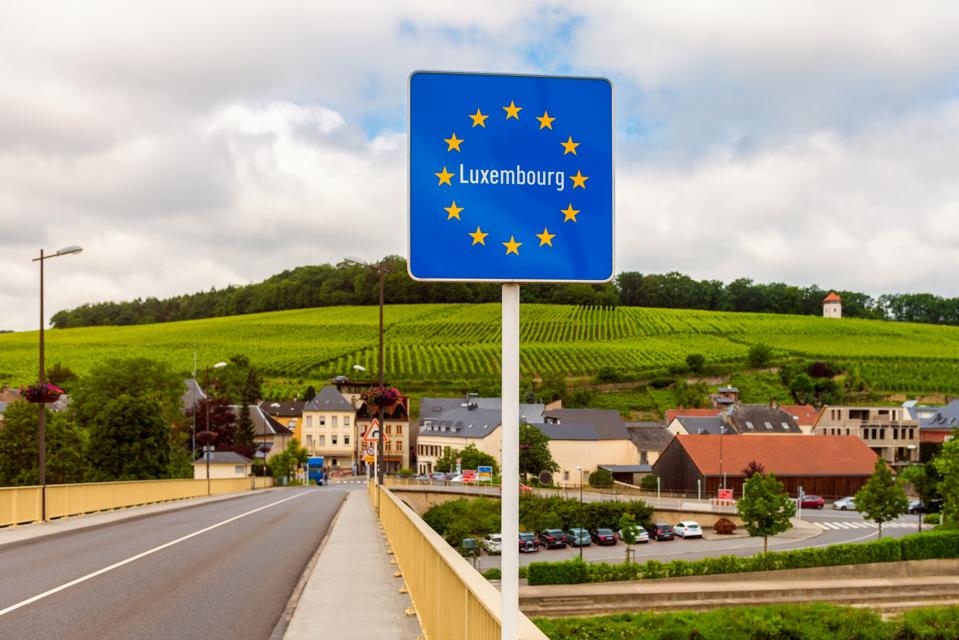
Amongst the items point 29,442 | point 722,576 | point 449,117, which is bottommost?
point 722,576

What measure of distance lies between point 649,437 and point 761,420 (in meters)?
13.0

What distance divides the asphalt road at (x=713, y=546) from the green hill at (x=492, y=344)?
230 feet

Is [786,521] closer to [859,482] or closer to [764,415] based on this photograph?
[859,482]

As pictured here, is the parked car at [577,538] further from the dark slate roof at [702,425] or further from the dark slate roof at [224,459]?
the dark slate roof at [224,459]

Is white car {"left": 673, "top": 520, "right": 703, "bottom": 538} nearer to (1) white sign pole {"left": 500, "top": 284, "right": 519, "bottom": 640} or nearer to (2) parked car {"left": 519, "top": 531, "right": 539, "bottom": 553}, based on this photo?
(2) parked car {"left": 519, "top": 531, "right": 539, "bottom": 553}

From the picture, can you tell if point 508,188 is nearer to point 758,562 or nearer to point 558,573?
point 558,573

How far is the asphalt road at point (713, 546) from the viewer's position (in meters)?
59.4

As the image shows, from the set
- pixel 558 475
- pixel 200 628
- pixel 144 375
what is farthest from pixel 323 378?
pixel 200 628

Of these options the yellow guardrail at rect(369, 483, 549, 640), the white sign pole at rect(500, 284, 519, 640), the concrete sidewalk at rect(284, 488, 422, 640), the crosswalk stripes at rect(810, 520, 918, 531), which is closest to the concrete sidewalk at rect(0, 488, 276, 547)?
the concrete sidewalk at rect(284, 488, 422, 640)

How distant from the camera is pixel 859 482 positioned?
3374 inches

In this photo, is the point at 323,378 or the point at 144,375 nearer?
the point at 144,375

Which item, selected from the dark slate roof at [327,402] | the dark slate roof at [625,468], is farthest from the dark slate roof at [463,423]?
the dark slate roof at [327,402]

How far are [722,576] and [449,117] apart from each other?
Answer: 5014cm

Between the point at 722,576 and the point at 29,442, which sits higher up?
the point at 29,442
